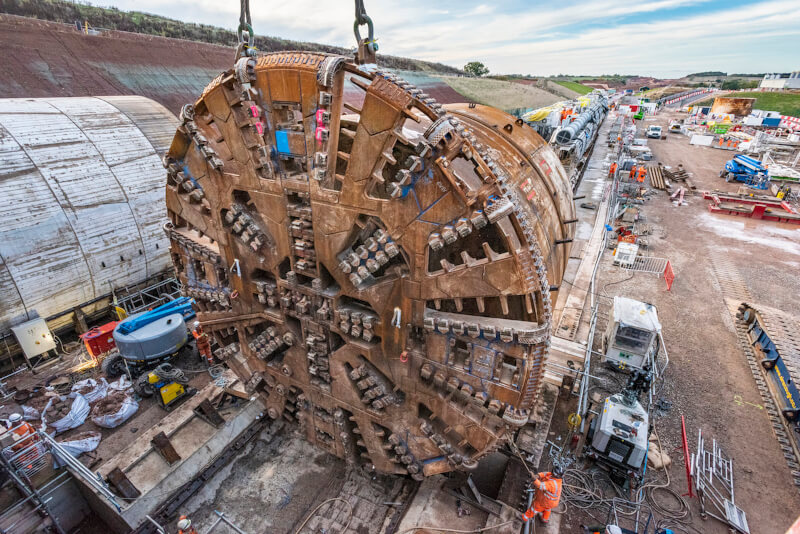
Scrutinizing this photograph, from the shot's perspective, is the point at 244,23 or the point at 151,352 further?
the point at 151,352

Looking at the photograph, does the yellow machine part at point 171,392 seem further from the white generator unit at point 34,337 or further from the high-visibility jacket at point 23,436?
the white generator unit at point 34,337

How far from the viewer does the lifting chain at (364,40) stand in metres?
5.27

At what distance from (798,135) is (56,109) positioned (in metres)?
76.0

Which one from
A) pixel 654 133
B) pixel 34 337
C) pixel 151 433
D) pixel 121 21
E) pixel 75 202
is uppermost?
pixel 121 21

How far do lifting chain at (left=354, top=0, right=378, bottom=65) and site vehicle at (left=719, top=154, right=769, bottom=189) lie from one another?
42.4 metres

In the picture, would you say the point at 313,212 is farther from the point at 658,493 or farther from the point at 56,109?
the point at 56,109

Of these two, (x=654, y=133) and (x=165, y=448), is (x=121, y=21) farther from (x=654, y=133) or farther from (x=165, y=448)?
(x=654, y=133)

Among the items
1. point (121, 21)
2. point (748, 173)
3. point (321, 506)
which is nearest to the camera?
point (321, 506)

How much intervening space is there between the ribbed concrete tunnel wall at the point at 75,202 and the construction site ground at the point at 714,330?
56.1 ft

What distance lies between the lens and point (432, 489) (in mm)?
6957

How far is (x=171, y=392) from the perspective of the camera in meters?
10.5

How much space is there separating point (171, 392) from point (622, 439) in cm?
1169

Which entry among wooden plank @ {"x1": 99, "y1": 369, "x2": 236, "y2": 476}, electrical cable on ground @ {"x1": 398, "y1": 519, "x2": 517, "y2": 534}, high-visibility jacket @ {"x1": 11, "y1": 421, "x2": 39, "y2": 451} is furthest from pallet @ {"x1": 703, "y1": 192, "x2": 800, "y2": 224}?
high-visibility jacket @ {"x1": 11, "y1": 421, "x2": 39, "y2": 451}

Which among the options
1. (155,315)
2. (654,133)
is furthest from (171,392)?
(654,133)
